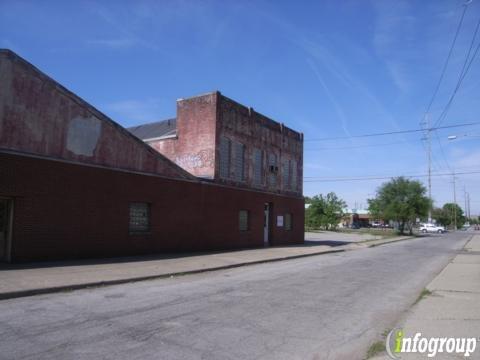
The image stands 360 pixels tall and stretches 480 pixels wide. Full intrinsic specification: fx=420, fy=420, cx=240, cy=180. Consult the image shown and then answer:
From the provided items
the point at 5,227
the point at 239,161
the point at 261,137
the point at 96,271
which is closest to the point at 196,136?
the point at 239,161

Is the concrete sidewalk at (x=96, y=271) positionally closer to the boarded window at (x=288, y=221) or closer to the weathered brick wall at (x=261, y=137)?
the weathered brick wall at (x=261, y=137)

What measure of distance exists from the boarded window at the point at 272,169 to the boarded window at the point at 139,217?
36.8 feet

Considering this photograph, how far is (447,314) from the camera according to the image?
26.6 feet

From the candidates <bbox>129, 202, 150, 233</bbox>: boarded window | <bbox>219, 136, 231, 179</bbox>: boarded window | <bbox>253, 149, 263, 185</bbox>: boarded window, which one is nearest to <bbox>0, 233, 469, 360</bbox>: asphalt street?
<bbox>129, 202, 150, 233</bbox>: boarded window

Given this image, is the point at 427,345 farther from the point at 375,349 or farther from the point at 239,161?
the point at 239,161

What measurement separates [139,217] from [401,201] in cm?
4892

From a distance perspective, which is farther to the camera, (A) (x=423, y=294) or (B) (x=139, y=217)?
(B) (x=139, y=217)

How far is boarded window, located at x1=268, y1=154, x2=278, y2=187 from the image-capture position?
89.9 ft

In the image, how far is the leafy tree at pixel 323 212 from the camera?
69062 millimetres

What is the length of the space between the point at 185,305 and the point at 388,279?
25.7 ft

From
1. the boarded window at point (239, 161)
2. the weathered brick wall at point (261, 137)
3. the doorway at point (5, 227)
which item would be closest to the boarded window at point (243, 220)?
the weathered brick wall at point (261, 137)

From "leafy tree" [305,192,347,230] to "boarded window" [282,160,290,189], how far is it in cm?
4020

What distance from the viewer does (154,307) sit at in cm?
830

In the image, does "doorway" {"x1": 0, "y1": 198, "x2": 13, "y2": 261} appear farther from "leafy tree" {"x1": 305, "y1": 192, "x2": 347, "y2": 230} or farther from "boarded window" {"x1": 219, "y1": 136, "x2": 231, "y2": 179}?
"leafy tree" {"x1": 305, "y1": 192, "x2": 347, "y2": 230}
